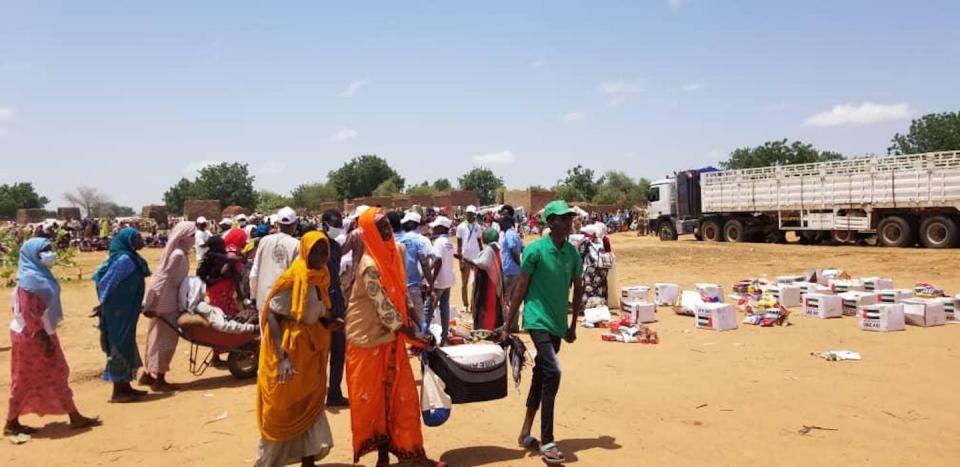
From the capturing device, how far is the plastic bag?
4191mm

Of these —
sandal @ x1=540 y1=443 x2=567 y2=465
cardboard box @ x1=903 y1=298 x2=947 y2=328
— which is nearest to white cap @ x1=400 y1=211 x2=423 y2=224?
sandal @ x1=540 y1=443 x2=567 y2=465

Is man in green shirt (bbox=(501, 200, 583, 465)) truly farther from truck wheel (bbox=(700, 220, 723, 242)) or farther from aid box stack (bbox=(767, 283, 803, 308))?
truck wheel (bbox=(700, 220, 723, 242))

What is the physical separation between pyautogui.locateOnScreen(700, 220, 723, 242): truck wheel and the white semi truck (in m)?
0.04

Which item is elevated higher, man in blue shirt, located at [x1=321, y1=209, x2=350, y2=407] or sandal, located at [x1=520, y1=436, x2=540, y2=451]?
man in blue shirt, located at [x1=321, y1=209, x2=350, y2=407]

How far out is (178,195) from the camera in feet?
245

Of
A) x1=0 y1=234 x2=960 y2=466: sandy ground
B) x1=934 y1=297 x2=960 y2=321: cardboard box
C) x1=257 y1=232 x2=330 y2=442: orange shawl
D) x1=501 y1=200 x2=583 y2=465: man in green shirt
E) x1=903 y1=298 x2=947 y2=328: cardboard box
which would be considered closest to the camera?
x1=257 y1=232 x2=330 y2=442: orange shawl

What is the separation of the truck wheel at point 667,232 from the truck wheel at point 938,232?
9.72 m

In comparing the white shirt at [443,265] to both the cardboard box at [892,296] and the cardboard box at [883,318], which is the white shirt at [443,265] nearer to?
the cardboard box at [883,318]

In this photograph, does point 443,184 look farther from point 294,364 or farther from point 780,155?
point 294,364

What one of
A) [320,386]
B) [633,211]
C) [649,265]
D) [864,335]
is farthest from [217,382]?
[633,211]

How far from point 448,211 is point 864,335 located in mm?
37161

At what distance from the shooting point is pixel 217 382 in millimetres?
6918

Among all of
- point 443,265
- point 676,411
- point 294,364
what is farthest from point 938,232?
point 294,364

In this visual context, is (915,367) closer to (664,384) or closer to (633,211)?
(664,384)
